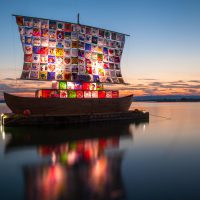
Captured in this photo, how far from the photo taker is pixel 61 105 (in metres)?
29.8

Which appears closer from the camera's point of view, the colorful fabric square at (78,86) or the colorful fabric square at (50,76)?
the colorful fabric square at (50,76)

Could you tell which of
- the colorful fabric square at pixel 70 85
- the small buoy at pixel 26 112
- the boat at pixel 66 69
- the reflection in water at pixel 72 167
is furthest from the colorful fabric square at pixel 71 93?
the reflection in water at pixel 72 167

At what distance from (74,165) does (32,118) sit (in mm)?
16117

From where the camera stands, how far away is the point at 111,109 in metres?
34.2

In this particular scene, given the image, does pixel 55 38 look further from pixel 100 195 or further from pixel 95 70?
pixel 100 195

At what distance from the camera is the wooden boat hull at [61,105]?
28.0 metres

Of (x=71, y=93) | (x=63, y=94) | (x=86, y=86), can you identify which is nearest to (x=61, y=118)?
(x=63, y=94)

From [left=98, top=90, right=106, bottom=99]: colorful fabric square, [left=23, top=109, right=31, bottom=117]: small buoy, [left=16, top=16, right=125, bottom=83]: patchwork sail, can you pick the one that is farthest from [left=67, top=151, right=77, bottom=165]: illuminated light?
[left=98, top=90, right=106, bottom=99]: colorful fabric square

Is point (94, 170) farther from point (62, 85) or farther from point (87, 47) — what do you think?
point (87, 47)

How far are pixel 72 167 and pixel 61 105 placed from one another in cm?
1801

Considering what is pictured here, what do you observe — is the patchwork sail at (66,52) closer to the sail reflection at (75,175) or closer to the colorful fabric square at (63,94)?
the colorful fabric square at (63,94)

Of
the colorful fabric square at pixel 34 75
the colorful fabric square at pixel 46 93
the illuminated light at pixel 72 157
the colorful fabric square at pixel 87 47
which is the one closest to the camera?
the illuminated light at pixel 72 157

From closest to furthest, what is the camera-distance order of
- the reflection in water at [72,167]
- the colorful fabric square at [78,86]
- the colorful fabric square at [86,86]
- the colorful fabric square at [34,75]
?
1. the reflection in water at [72,167]
2. the colorful fabric square at [34,75]
3. the colorful fabric square at [78,86]
4. the colorful fabric square at [86,86]

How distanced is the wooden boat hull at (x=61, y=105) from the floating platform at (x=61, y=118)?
2.89ft
